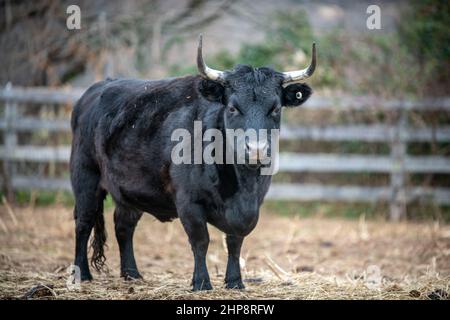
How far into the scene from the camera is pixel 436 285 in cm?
567

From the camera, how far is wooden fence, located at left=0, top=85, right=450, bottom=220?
11.4 metres

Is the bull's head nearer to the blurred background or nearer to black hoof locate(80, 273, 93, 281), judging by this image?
black hoof locate(80, 273, 93, 281)

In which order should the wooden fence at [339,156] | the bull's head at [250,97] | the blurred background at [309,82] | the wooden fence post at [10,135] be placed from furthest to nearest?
1. the wooden fence post at [10,135]
2. the blurred background at [309,82]
3. the wooden fence at [339,156]
4. the bull's head at [250,97]

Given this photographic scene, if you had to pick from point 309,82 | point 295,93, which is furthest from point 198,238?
point 309,82

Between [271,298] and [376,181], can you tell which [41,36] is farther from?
[271,298]

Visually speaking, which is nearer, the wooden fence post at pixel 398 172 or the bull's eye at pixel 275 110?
the bull's eye at pixel 275 110

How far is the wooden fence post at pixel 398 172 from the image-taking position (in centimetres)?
1140

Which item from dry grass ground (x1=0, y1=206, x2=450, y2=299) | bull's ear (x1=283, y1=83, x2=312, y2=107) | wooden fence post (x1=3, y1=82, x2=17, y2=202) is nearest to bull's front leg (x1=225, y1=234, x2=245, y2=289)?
dry grass ground (x1=0, y1=206, x2=450, y2=299)

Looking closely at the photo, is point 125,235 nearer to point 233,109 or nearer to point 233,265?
point 233,265

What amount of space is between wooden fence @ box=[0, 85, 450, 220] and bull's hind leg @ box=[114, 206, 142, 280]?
5.20 metres

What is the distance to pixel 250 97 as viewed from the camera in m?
5.41

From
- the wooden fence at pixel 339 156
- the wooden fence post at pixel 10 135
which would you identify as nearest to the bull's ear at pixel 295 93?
the wooden fence at pixel 339 156

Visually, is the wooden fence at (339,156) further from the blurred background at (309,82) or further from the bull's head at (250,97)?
the bull's head at (250,97)
